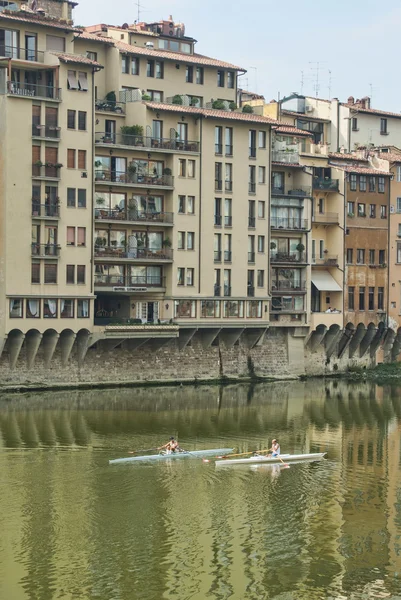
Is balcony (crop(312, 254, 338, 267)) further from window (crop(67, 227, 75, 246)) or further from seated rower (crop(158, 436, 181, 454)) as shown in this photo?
seated rower (crop(158, 436, 181, 454))

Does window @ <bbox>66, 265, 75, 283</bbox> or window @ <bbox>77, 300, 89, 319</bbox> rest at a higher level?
window @ <bbox>66, 265, 75, 283</bbox>

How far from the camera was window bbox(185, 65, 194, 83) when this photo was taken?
97.0 m

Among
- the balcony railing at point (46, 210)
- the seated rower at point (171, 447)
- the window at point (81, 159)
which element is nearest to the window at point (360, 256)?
the window at point (81, 159)

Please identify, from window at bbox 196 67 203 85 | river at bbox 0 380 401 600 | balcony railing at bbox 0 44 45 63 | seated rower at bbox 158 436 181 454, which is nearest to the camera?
river at bbox 0 380 401 600

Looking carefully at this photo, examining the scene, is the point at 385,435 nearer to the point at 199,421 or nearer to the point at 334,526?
the point at 199,421

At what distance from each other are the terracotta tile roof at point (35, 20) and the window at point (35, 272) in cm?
A: 1496

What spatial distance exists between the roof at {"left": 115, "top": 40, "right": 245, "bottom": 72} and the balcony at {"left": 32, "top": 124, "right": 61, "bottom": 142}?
439 inches

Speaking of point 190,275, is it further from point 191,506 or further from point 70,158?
point 191,506

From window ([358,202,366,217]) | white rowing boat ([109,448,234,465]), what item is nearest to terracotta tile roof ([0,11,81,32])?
window ([358,202,366,217])

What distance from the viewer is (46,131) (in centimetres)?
8350

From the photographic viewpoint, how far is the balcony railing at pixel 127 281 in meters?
88.8

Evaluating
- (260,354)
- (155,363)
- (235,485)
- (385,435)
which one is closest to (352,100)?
(260,354)

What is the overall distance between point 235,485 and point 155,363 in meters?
33.1

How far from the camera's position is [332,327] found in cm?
10112
